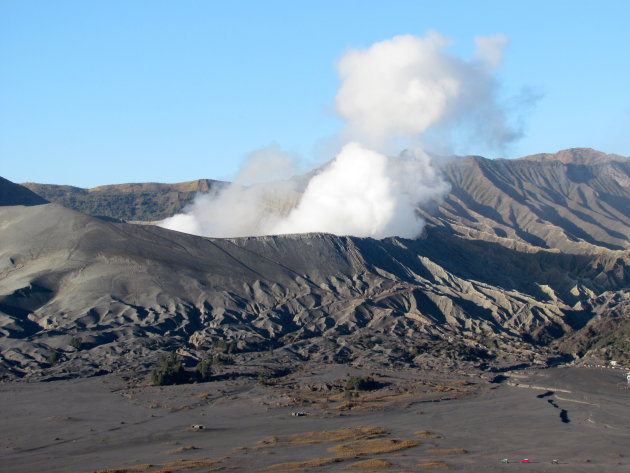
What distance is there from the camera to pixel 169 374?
107688 mm

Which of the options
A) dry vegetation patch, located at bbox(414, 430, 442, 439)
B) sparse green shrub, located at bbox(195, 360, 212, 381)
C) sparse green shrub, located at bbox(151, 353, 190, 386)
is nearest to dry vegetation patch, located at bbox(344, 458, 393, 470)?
dry vegetation patch, located at bbox(414, 430, 442, 439)

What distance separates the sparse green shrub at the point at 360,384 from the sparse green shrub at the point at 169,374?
21296mm

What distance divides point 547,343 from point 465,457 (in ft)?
305

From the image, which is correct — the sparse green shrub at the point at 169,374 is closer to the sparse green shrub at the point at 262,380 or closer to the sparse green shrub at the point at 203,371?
the sparse green shrub at the point at 203,371

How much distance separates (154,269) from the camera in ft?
493

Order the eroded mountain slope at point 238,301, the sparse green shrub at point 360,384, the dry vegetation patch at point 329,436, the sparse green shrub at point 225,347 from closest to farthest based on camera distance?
the dry vegetation patch at point 329,436
the sparse green shrub at point 360,384
the eroded mountain slope at point 238,301
the sparse green shrub at point 225,347

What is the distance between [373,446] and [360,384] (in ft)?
122

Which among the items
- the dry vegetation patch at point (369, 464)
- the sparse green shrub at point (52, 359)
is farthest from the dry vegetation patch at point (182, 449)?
the sparse green shrub at point (52, 359)

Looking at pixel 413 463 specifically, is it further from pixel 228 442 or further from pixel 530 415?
pixel 530 415

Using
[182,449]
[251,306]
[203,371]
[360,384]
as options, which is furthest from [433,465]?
[251,306]

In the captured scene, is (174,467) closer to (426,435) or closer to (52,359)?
(426,435)

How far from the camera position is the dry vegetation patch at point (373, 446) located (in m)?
65.3

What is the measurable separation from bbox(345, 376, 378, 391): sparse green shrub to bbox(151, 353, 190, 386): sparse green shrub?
21296 mm

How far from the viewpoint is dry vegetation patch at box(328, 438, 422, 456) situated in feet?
214
